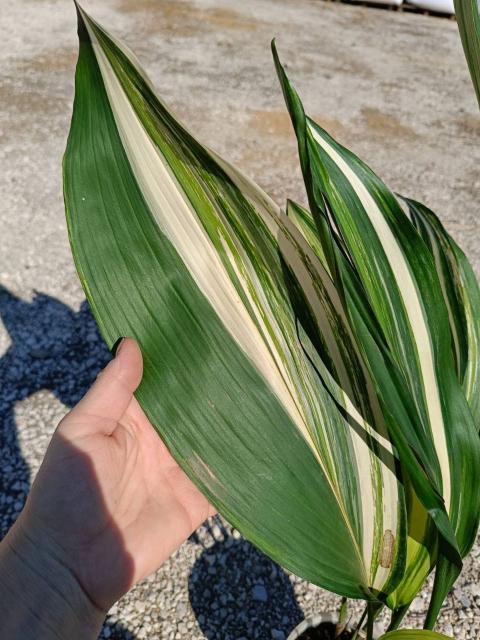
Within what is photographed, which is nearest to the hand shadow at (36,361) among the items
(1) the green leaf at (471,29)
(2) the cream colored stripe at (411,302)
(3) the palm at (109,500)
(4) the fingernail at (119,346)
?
(3) the palm at (109,500)

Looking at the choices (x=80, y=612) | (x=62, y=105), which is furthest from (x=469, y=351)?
(x=62, y=105)

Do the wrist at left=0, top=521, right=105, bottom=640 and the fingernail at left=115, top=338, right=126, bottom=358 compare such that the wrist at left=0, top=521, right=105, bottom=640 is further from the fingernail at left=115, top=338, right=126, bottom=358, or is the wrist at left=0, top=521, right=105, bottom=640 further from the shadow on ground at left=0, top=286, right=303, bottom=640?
the shadow on ground at left=0, top=286, right=303, bottom=640

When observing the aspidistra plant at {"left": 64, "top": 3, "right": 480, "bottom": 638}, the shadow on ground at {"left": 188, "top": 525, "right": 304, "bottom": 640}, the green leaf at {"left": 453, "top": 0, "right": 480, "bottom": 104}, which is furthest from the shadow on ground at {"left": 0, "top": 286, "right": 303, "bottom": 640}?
the green leaf at {"left": 453, "top": 0, "right": 480, "bottom": 104}

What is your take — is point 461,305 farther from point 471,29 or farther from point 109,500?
point 109,500

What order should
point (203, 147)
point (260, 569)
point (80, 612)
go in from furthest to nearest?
point (260, 569) → point (80, 612) → point (203, 147)

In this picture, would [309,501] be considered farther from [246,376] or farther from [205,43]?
[205,43]
